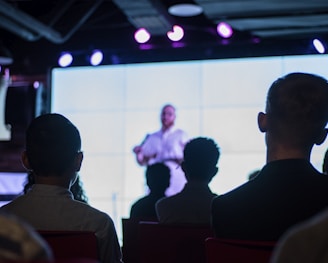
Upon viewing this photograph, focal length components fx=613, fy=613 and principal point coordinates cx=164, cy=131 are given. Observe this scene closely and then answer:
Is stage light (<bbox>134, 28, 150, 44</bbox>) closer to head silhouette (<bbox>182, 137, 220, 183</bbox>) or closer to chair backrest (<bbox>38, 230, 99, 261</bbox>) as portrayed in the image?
head silhouette (<bbox>182, 137, 220, 183</bbox>)

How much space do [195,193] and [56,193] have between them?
1.10 metres

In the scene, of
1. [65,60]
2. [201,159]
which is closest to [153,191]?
[201,159]

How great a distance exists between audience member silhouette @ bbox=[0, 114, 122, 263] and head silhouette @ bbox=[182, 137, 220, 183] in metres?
1.06

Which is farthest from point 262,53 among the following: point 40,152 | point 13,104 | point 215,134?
point 40,152

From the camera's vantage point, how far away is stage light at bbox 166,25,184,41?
6.36 metres

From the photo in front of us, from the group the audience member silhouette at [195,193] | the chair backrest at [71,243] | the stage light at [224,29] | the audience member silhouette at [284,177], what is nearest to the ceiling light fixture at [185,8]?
the stage light at [224,29]

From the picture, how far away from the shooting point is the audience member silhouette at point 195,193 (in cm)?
288

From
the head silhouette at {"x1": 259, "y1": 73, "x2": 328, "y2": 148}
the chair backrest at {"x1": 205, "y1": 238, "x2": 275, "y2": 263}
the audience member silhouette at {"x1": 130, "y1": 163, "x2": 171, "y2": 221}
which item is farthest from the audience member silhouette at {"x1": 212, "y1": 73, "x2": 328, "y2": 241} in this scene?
the audience member silhouette at {"x1": 130, "y1": 163, "x2": 171, "y2": 221}

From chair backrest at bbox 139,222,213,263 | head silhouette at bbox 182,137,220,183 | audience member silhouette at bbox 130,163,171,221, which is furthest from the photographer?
audience member silhouette at bbox 130,163,171,221

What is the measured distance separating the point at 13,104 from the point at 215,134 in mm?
2428

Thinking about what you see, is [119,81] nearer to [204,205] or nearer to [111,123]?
[111,123]

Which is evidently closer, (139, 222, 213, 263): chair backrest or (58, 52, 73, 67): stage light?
(139, 222, 213, 263): chair backrest

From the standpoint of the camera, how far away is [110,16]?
291 inches

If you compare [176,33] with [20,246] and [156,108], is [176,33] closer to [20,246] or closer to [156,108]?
[156,108]
